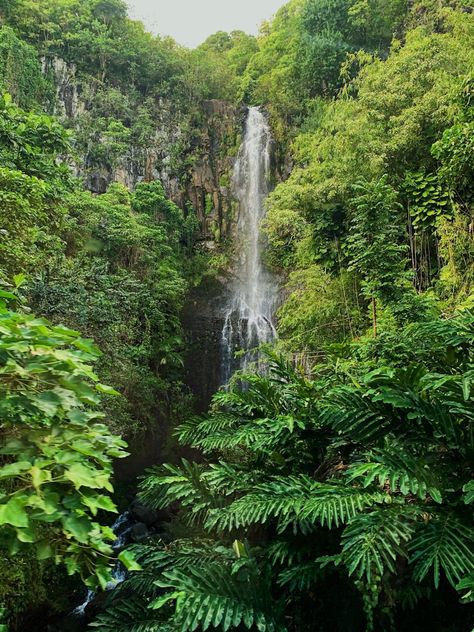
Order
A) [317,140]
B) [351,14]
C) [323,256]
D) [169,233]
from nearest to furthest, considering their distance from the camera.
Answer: [323,256] → [317,140] → [169,233] → [351,14]

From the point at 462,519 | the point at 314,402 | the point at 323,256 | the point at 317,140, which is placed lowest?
the point at 462,519

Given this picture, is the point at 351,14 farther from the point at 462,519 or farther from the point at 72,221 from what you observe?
the point at 462,519

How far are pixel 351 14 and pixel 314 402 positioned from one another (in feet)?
56.0

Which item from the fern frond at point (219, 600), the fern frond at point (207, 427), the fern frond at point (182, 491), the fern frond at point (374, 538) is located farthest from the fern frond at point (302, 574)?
the fern frond at point (207, 427)

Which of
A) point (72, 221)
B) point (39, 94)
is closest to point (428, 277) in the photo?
point (72, 221)

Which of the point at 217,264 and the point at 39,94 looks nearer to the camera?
the point at 217,264

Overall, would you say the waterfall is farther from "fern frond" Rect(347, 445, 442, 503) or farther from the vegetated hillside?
"fern frond" Rect(347, 445, 442, 503)

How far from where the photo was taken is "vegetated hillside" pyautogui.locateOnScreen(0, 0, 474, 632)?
1.65 m

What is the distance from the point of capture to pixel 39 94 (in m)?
15.2

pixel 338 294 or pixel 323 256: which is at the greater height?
pixel 323 256

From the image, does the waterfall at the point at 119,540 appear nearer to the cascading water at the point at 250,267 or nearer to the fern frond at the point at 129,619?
the fern frond at the point at 129,619

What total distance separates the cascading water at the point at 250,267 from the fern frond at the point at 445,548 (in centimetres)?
957

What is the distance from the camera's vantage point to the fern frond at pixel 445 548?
1.63 m

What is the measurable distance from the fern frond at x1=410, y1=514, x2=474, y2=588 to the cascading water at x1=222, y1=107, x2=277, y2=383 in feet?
31.4
